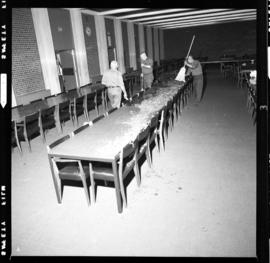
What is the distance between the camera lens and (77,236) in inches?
98.9

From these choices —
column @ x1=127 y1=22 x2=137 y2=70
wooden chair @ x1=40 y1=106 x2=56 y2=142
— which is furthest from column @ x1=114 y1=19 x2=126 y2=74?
wooden chair @ x1=40 y1=106 x2=56 y2=142

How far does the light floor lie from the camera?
2.36 metres

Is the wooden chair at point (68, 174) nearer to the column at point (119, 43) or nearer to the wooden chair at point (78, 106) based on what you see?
the wooden chair at point (78, 106)

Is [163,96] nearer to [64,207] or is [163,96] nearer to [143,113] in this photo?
[143,113]

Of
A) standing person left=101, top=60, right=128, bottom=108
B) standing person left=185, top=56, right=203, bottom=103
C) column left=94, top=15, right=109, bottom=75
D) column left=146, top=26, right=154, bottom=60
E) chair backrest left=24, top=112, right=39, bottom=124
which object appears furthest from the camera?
column left=146, top=26, right=154, bottom=60

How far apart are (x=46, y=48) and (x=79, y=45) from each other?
6.68 feet

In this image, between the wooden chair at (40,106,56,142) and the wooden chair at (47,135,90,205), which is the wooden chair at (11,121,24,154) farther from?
the wooden chair at (47,135,90,205)

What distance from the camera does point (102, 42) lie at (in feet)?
34.6

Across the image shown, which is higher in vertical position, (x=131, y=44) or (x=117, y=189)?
(x=131, y=44)

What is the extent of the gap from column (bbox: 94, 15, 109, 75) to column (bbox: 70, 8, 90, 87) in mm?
1329

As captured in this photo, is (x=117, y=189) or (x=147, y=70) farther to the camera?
(x=147, y=70)

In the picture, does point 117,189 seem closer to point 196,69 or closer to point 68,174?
point 68,174

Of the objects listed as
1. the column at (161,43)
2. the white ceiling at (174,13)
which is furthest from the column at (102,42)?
the column at (161,43)

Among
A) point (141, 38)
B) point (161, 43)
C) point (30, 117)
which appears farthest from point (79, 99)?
point (161, 43)
